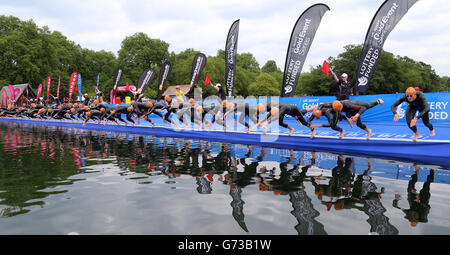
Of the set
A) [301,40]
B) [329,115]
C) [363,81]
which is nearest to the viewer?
[329,115]

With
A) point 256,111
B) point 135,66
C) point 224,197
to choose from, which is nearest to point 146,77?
point 256,111

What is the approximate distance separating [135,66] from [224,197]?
6632cm

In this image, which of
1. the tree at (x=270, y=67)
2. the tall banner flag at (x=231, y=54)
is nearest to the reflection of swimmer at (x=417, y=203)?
the tall banner flag at (x=231, y=54)

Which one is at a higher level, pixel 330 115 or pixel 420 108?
pixel 420 108

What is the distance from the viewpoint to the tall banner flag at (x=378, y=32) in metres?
13.4

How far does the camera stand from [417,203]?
4.06 meters

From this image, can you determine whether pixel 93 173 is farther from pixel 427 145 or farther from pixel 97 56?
pixel 97 56

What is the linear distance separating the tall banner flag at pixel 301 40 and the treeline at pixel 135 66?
34.3m

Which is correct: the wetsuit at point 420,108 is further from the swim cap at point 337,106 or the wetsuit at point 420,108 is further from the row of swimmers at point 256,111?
the swim cap at point 337,106

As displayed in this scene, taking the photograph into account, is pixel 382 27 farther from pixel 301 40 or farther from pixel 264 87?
pixel 264 87

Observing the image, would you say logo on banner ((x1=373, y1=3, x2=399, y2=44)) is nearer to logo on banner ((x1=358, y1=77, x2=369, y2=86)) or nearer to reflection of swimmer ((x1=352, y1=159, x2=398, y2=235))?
logo on banner ((x1=358, y1=77, x2=369, y2=86))

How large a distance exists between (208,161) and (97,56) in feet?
267
